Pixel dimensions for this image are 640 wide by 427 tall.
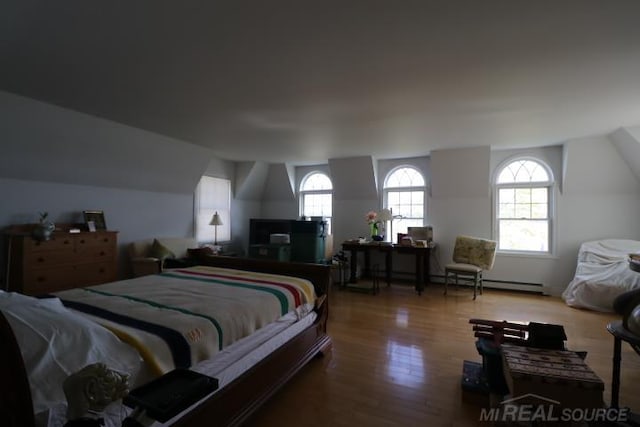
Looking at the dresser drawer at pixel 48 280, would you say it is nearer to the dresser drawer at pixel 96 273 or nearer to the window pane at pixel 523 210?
the dresser drawer at pixel 96 273

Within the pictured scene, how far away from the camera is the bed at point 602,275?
3.99 metres

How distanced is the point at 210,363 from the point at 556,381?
190 cm

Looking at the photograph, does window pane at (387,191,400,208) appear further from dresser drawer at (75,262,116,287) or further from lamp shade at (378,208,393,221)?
dresser drawer at (75,262,116,287)

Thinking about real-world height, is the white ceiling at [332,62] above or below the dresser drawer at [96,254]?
above

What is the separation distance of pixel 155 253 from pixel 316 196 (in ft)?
11.8

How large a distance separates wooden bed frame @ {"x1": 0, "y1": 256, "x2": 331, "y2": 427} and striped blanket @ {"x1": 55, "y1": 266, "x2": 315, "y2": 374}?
0.75 feet

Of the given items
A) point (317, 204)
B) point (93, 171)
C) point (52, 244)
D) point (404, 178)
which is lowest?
point (52, 244)

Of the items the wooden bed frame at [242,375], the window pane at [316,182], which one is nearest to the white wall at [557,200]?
the window pane at [316,182]

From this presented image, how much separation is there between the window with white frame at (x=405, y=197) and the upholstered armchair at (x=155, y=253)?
3924mm

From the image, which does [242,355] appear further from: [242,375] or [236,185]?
[236,185]

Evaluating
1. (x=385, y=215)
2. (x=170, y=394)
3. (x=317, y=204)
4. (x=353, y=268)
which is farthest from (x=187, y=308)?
(x=317, y=204)

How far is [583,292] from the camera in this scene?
4238mm

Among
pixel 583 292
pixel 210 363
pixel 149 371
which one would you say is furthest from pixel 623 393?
pixel 149 371

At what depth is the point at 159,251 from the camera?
469 cm
